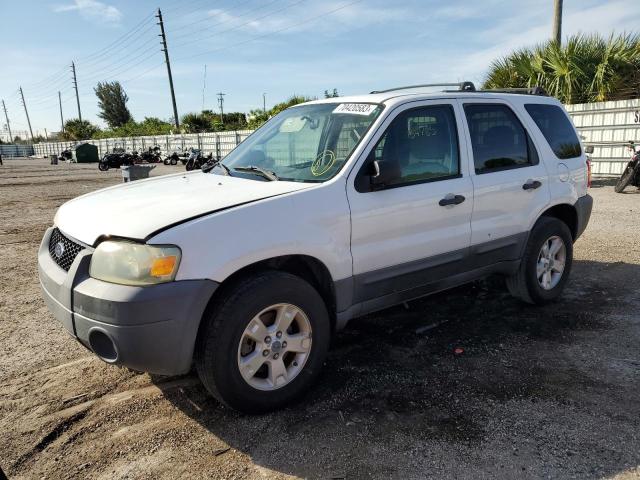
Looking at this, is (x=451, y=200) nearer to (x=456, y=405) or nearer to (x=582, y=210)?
(x=456, y=405)

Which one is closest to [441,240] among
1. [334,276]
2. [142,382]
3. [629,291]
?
[334,276]

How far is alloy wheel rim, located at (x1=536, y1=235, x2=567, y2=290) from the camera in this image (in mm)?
4461

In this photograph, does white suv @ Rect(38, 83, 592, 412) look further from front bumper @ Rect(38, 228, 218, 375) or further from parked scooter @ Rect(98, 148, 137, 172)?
parked scooter @ Rect(98, 148, 137, 172)

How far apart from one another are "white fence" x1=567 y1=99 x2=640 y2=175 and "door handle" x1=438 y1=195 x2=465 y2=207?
11236 mm

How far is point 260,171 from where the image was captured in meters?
3.44

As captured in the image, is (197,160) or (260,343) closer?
(260,343)

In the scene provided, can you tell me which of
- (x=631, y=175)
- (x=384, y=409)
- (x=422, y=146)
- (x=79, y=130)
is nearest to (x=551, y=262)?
(x=422, y=146)

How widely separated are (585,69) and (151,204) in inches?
601

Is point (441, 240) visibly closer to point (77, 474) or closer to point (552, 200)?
point (552, 200)

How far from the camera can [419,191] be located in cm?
339

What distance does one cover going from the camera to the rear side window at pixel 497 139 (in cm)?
384

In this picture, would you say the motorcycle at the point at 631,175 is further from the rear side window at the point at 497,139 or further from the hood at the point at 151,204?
the hood at the point at 151,204

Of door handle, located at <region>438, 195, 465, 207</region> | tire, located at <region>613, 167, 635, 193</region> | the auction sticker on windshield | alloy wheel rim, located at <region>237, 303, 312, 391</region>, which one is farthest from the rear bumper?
tire, located at <region>613, 167, 635, 193</region>

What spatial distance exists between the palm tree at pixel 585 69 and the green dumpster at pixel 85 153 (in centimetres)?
3547
